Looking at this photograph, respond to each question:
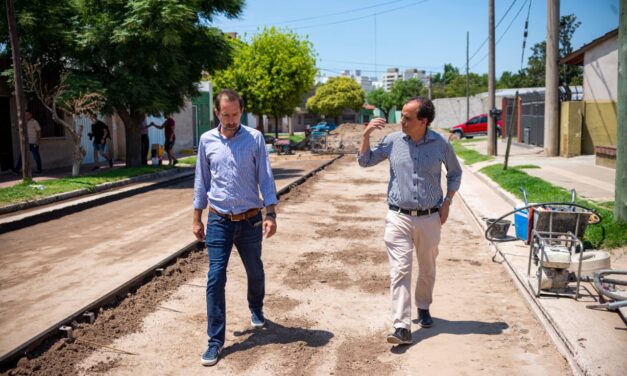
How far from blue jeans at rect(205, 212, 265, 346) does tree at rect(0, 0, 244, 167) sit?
46.0 ft

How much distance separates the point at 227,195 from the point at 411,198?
1.44 metres

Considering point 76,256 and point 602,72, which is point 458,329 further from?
point 602,72

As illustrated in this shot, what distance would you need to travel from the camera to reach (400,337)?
4512mm

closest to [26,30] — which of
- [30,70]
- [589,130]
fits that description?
[30,70]

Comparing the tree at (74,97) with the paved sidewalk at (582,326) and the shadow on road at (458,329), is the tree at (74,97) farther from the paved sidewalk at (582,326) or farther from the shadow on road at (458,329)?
the shadow on road at (458,329)

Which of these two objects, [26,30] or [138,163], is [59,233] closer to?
[26,30]

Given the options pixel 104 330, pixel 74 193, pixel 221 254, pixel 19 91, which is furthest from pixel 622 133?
pixel 19 91

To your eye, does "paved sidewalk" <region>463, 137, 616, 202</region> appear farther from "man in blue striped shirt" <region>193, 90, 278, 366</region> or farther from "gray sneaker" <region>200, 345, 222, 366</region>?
"gray sneaker" <region>200, 345, 222, 366</region>

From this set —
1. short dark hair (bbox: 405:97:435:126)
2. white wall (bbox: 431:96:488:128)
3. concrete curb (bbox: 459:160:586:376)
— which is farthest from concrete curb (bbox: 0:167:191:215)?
white wall (bbox: 431:96:488:128)

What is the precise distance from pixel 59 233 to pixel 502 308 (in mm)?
7338

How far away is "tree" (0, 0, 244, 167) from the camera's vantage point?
17453 mm

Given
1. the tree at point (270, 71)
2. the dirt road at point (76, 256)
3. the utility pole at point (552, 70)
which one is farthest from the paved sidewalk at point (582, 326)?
the tree at point (270, 71)

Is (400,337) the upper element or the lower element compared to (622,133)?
lower

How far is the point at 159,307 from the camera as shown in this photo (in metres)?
5.63
